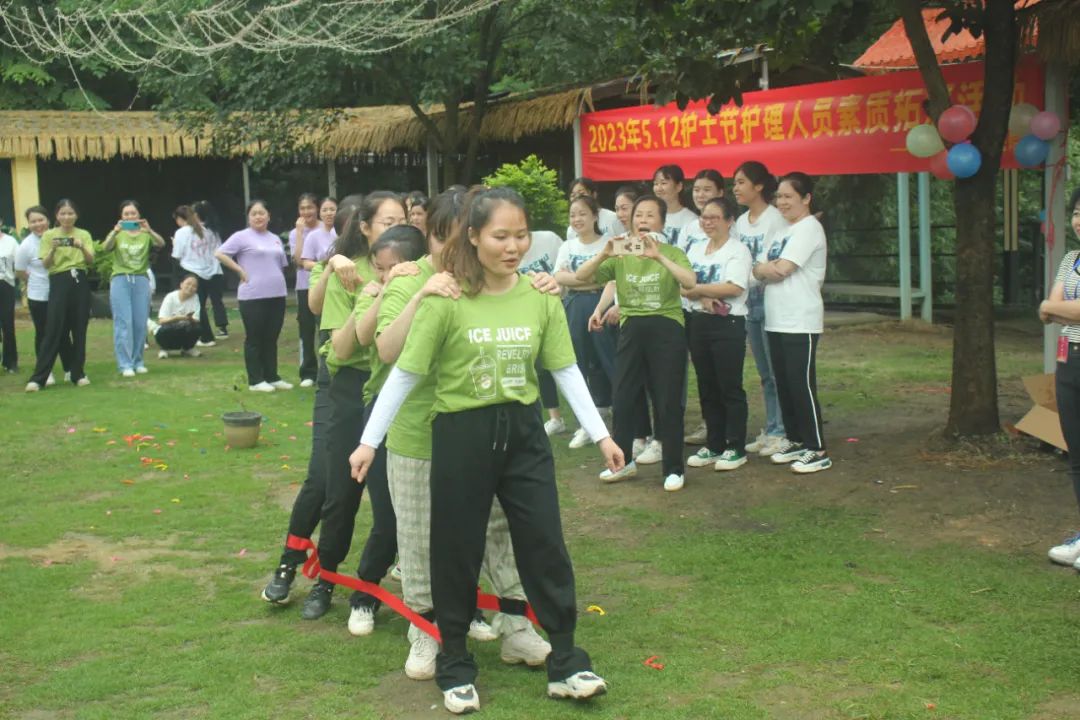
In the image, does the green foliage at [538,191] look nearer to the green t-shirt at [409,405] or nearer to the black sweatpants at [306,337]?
the black sweatpants at [306,337]

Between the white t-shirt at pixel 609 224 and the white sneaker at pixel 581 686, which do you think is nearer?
the white sneaker at pixel 581 686

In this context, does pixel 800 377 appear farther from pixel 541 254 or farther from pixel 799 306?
pixel 541 254

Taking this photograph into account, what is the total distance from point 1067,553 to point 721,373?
2.75m

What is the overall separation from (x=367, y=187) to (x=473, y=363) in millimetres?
19957

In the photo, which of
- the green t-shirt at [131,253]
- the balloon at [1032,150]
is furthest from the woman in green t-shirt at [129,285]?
the balloon at [1032,150]

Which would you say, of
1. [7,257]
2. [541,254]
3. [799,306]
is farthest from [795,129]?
[7,257]

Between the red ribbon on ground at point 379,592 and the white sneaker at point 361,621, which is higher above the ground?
the red ribbon on ground at point 379,592

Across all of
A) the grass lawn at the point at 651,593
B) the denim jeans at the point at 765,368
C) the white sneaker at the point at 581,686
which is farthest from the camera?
the denim jeans at the point at 765,368

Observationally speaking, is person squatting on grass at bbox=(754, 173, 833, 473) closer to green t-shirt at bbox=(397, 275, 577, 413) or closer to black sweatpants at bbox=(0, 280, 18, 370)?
green t-shirt at bbox=(397, 275, 577, 413)

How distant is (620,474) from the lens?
8.26 meters

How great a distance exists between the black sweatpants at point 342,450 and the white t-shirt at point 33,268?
8676 mm

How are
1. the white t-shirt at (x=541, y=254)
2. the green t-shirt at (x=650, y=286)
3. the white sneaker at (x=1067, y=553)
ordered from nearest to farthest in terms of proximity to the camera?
the white sneaker at (x=1067, y=553) → the green t-shirt at (x=650, y=286) → the white t-shirt at (x=541, y=254)

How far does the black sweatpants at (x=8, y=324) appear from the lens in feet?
45.5

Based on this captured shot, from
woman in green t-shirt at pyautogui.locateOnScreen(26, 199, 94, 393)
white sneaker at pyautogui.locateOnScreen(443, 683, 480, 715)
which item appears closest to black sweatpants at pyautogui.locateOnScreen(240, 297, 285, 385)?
woman in green t-shirt at pyautogui.locateOnScreen(26, 199, 94, 393)
